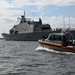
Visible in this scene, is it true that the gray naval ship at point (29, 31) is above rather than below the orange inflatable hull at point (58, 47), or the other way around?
above

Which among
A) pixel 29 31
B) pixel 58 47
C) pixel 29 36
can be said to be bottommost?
pixel 58 47

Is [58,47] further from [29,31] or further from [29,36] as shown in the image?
[29,31]

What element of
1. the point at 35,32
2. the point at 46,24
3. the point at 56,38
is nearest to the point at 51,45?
the point at 56,38

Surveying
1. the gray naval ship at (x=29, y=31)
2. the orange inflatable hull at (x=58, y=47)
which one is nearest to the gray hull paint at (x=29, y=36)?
the gray naval ship at (x=29, y=31)

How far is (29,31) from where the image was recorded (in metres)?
89.9

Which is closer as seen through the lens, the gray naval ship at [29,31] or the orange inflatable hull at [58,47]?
the orange inflatable hull at [58,47]

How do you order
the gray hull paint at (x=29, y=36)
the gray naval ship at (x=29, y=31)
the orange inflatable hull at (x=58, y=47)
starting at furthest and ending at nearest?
the gray naval ship at (x=29, y=31) < the gray hull paint at (x=29, y=36) < the orange inflatable hull at (x=58, y=47)

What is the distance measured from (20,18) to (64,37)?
7371 cm

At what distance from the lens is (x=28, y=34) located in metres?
87.1

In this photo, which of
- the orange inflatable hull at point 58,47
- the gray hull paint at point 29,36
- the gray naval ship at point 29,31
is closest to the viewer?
the orange inflatable hull at point 58,47

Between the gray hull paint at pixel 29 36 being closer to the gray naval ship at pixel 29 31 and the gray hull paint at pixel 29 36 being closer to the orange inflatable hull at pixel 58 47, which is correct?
the gray naval ship at pixel 29 31

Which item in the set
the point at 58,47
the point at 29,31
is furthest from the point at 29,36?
the point at 58,47

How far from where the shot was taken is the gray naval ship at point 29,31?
283ft

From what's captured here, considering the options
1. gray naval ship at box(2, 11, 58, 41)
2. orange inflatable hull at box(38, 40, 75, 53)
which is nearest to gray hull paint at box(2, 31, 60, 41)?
gray naval ship at box(2, 11, 58, 41)
